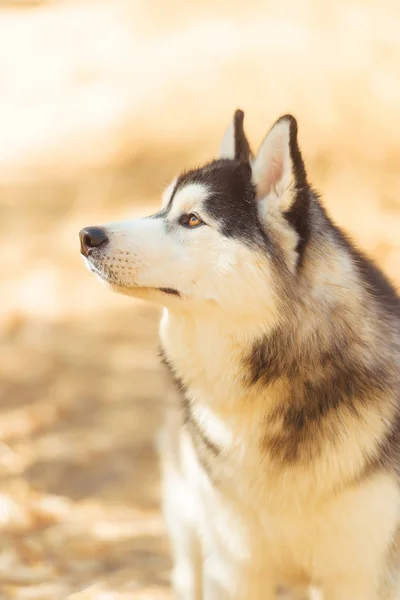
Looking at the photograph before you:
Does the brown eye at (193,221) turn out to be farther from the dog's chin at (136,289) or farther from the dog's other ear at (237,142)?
the dog's other ear at (237,142)

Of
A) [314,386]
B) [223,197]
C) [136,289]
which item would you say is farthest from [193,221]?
[314,386]

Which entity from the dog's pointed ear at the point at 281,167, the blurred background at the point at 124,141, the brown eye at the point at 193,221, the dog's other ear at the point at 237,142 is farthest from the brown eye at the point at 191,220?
the blurred background at the point at 124,141

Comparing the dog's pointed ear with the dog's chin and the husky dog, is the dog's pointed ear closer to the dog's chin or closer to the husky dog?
the husky dog

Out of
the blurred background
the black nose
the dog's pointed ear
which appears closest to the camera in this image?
the dog's pointed ear

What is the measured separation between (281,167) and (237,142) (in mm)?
453

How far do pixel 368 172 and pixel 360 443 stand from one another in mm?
4622

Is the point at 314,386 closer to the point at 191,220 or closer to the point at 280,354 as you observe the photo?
the point at 280,354

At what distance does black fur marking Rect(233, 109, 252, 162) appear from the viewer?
306 cm

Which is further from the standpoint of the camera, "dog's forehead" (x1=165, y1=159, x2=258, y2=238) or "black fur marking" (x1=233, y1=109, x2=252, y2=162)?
"black fur marking" (x1=233, y1=109, x2=252, y2=162)

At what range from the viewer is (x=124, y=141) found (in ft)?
24.4

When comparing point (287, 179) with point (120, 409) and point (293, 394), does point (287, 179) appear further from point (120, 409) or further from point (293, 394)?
point (120, 409)

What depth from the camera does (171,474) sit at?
3.64 m

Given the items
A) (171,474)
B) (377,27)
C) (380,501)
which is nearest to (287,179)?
(380,501)

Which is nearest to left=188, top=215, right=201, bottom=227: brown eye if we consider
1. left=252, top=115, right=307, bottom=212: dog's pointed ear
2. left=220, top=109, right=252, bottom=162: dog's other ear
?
left=252, top=115, right=307, bottom=212: dog's pointed ear
